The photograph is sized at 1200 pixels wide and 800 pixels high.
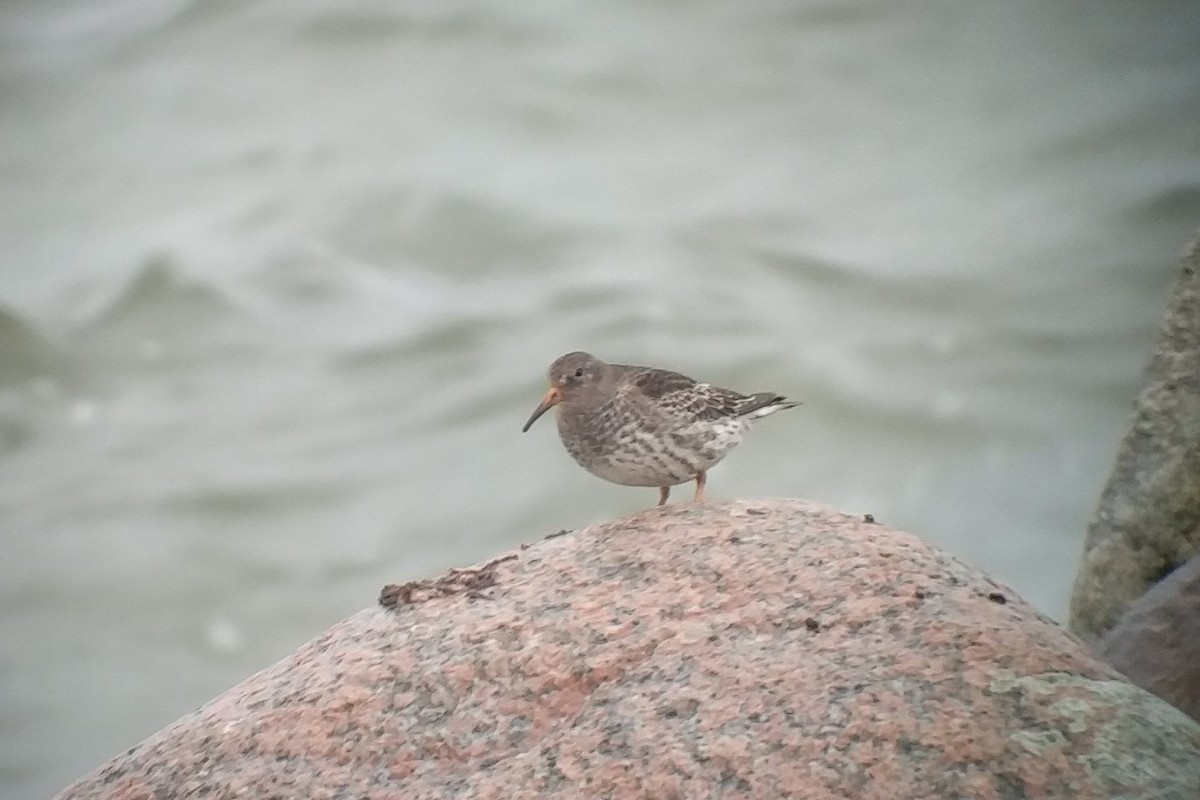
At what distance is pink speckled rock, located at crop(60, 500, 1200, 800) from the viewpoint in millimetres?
4039

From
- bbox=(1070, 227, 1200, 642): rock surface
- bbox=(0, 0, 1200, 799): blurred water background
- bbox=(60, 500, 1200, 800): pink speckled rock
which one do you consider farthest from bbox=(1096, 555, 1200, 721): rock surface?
Answer: bbox=(0, 0, 1200, 799): blurred water background

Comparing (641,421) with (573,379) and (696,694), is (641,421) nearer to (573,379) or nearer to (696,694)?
(573,379)

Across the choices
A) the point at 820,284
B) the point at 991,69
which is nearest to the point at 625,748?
the point at 820,284

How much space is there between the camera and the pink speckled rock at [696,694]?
4039 mm

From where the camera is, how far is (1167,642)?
17.7 ft

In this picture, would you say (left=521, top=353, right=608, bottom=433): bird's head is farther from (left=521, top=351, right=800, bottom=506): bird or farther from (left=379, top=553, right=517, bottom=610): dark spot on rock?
(left=379, top=553, right=517, bottom=610): dark spot on rock

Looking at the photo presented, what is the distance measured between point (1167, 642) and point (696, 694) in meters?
2.00

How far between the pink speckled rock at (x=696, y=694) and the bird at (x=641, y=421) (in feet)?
2.35

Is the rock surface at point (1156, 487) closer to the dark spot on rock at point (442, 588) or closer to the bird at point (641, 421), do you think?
the bird at point (641, 421)

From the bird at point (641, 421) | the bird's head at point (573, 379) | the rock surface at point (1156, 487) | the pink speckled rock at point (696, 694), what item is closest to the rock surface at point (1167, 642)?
the rock surface at point (1156, 487)

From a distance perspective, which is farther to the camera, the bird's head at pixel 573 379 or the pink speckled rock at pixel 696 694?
the bird's head at pixel 573 379

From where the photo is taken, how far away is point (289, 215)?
656 inches

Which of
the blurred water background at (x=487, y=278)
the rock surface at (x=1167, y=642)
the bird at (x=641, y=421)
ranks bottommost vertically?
the blurred water background at (x=487, y=278)

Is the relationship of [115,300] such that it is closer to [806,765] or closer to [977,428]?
[977,428]
